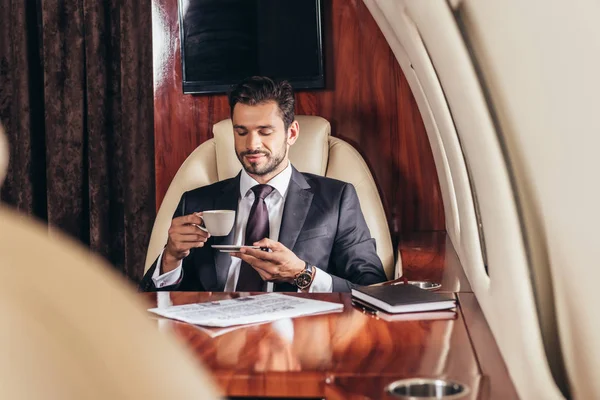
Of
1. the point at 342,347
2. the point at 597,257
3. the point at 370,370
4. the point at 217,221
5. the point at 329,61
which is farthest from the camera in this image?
the point at 329,61

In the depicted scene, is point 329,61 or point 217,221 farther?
point 329,61

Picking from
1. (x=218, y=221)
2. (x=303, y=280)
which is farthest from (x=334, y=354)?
(x=303, y=280)

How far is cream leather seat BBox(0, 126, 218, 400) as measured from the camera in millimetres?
136

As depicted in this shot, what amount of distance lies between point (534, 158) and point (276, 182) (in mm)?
1984

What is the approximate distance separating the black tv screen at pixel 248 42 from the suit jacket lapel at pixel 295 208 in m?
0.61

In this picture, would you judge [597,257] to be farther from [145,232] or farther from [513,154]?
[145,232]

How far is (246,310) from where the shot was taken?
1.52 metres

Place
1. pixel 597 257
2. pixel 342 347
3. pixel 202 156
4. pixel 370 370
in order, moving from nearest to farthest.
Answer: pixel 597 257
pixel 370 370
pixel 342 347
pixel 202 156

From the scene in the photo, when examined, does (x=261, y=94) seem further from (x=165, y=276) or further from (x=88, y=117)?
(x=88, y=117)

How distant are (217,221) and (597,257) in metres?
1.55

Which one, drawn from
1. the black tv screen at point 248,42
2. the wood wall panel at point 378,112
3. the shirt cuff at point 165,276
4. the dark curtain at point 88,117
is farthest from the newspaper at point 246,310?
the dark curtain at point 88,117

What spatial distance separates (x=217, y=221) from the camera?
2094 mm

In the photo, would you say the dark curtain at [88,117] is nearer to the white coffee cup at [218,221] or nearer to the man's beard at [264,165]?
the man's beard at [264,165]

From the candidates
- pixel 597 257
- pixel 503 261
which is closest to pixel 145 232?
pixel 503 261
